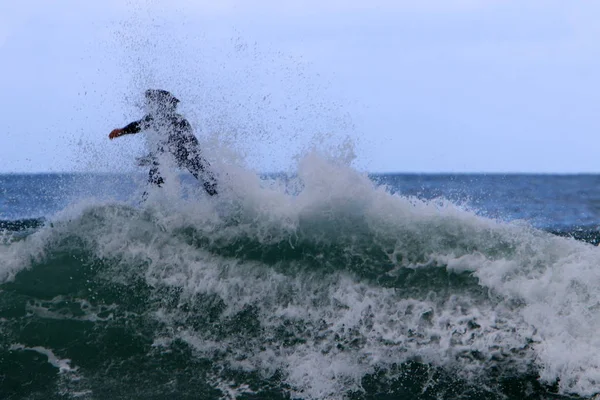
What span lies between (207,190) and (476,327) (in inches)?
149

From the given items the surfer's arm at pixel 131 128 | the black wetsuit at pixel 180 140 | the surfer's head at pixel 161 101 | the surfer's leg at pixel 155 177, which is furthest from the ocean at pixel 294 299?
the surfer's head at pixel 161 101

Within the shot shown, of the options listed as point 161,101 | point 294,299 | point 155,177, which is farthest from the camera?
point 155,177

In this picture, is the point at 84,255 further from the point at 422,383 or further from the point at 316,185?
the point at 422,383

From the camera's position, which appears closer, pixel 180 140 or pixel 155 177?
pixel 180 140

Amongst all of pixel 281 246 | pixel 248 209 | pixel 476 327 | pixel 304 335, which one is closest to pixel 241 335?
pixel 304 335

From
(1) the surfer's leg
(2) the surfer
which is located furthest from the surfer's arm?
(1) the surfer's leg

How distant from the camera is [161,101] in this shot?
26.6 ft

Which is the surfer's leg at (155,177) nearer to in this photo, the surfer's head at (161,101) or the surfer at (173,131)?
the surfer at (173,131)

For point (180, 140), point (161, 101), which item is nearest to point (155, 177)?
point (180, 140)

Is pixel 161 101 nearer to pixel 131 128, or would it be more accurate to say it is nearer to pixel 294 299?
pixel 131 128

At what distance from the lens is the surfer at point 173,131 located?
812 cm

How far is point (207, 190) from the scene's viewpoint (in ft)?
26.4

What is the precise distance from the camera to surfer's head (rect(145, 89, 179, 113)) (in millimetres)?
8109

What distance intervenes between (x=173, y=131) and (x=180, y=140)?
0.15 metres
